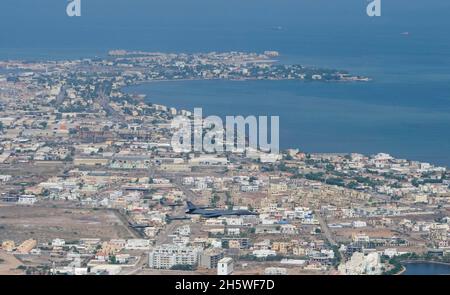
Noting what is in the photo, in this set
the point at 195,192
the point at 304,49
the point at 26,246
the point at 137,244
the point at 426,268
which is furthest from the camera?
the point at 304,49

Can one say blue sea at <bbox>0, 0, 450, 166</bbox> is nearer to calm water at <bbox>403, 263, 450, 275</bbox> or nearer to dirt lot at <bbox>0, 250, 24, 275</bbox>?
calm water at <bbox>403, 263, 450, 275</bbox>

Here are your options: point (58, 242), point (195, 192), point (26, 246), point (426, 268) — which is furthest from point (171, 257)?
point (195, 192)

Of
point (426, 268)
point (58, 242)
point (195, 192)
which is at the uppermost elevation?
point (195, 192)

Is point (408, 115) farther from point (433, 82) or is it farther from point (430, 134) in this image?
point (433, 82)

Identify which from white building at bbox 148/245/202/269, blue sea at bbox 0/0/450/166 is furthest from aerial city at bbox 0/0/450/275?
blue sea at bbox 0/0/450/166

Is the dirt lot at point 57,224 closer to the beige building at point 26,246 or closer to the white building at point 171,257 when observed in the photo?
the beige building at point 26,246

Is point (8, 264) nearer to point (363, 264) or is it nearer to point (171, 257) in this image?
point (171, 257)
